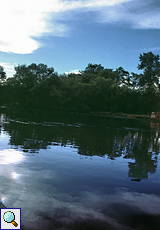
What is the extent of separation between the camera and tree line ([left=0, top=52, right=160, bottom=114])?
89.2 meters

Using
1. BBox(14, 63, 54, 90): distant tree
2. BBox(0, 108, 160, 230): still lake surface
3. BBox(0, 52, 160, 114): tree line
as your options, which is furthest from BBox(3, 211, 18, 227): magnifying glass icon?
BBox(14, 63, 54, 90): distant tree

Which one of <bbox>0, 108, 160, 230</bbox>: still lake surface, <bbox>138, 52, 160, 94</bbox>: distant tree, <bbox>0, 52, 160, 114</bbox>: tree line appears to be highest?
<bbox>138, 52, 160, 94</bbox>: distant tree

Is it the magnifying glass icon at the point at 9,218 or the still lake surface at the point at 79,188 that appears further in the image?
the still lake surface at the point at 79,188

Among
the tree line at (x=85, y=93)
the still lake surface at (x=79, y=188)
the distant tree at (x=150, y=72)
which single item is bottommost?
the still lake surface at (x=79, y=188)

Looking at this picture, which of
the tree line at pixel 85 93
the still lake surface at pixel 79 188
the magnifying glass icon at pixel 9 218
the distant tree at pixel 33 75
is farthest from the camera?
the distant tree at pixel 33 75

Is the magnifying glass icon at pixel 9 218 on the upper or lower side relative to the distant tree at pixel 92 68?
lower

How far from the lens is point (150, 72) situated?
99375 mm

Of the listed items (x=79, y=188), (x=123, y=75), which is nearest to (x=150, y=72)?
(x=123, y=75)

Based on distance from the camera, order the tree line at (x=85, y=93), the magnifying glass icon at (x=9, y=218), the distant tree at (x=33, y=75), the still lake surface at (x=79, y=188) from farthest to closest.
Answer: the distant tree at (x=33, y=75), the tree line at (x=85, y=93), the still lake surface at (x=79, y=188), the magnifying glass icon at (x=9, y=218)

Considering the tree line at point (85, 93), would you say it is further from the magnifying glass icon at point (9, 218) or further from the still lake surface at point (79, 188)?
the magnifying glass icon at point (9, 218)

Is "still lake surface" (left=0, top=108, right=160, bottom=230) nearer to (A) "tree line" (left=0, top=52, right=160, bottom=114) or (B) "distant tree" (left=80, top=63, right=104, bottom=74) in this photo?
(A) "tree line" (left=0, top=52, right=160, bottom=114)

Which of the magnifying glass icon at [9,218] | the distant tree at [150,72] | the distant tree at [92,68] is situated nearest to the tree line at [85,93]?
the distant tree at [150,72]

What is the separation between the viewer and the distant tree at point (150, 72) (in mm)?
98562

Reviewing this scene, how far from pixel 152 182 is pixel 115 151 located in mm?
5455
